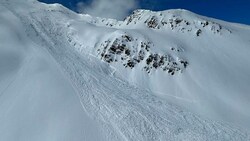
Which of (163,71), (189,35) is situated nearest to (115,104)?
(163,71)

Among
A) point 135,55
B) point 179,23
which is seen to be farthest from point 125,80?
point 179,23

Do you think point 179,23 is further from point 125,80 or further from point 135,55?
point 125,80

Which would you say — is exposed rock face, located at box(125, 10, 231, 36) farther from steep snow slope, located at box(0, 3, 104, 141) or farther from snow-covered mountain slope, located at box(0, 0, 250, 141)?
steep snow slope, located at box(0, 3, 104, 141)

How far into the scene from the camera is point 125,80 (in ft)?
102

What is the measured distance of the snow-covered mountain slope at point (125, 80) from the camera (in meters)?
21.2

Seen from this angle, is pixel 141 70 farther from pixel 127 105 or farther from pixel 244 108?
pixel 244 108

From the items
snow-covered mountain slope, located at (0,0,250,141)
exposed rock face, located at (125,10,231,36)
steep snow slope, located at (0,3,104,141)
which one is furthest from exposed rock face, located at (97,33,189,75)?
steep snow slope, located at (0,3,104,141)

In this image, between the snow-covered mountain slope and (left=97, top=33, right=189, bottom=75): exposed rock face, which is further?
(left=97, top=33, right=189, bottom=75): exposed rock face

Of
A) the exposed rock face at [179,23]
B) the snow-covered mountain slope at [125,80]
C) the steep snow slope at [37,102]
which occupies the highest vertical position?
the exposed rock face at [179,23]

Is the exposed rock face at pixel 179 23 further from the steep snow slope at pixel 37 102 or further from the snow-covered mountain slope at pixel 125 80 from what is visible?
the steep snow slope at pixel 37 102

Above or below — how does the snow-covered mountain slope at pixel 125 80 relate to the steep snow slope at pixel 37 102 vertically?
above

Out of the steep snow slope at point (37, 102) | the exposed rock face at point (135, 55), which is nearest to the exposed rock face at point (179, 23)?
the exposed rock face at point (135, 55)

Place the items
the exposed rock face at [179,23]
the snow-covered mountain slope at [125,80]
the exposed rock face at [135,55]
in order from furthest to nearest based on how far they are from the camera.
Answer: the exposed rock face at [179,23] → the exposed rock face at [135,55] → the snow-covered mountain slope at [125,80]

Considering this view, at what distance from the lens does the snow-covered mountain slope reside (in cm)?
2117
